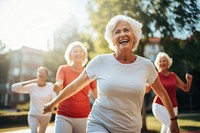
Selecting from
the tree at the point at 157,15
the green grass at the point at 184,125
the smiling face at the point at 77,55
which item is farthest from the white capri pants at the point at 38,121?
the green grass at the point at 184,125

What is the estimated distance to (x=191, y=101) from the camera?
3553 cm

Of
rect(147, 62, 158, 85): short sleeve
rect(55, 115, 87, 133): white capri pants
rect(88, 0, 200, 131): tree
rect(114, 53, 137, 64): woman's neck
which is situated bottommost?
rect(55, 115, 87, 133): white capri pants

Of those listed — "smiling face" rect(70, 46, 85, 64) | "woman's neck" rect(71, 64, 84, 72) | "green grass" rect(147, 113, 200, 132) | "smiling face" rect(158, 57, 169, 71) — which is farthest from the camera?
"green grass" rect(147, 113, 200, 132)

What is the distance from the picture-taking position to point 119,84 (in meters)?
2.54

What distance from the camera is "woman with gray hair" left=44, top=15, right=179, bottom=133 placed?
2.54 meters

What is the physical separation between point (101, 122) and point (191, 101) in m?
35.3

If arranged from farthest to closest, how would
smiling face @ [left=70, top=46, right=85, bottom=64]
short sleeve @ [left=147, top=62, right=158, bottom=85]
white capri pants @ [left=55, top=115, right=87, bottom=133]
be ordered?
smiling face @ [left=70, top=46, right=85, bottom=64]
white capri pants @ [left=55, top=115, right=87, bottom=133]
short sleeve @ [left=147, top=62, right=158, bottom=85]

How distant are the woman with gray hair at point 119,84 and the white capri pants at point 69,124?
93 cm

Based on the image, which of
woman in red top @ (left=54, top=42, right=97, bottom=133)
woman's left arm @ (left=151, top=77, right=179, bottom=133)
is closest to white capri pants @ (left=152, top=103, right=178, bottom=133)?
woman in red top @ (left=54, top=42, right=97, bottom=133)

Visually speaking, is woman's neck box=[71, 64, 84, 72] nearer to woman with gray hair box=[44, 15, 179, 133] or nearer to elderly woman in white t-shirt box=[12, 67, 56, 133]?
woman with gray hair box=[44, 15, 179, 133]

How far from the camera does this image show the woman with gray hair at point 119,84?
2.54m

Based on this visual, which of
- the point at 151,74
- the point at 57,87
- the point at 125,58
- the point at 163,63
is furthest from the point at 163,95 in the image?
the point at 163,63

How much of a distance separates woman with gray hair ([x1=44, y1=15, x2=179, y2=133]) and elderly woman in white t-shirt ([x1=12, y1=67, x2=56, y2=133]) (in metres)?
3.09

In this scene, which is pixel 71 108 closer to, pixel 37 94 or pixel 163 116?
pixel 163 116
